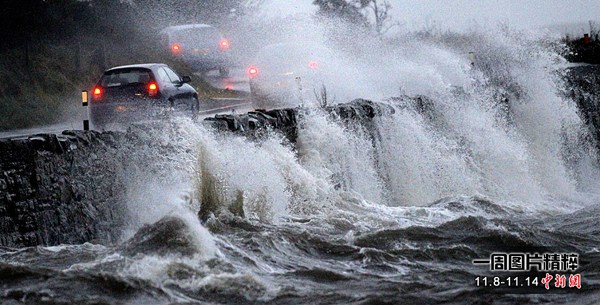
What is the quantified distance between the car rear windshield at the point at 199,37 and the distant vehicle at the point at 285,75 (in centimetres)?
1195

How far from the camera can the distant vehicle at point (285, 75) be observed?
21.6m

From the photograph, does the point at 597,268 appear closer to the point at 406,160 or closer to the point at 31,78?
the point at 406,160

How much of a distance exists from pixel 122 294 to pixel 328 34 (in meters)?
23.8

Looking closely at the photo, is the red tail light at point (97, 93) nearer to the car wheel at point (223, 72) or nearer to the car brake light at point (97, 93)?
the car brake light at point (97, 93)

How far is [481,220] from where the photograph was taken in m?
10.2

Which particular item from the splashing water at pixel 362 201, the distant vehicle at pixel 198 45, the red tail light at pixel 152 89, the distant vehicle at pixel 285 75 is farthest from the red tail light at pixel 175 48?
the red tail light at pixel 152 89

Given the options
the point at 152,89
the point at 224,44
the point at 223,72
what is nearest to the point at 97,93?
the point at 152,89

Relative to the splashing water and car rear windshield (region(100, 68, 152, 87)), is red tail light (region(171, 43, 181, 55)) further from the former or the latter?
car rear windshield (region(100, 68, 152, 87))

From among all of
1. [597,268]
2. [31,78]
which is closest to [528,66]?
[31,78]

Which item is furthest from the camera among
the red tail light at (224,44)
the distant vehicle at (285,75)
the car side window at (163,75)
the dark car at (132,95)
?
the red tail light at (224,44)

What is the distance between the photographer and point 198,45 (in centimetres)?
3544

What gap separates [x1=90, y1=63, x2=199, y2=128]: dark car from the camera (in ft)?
A: 53.9

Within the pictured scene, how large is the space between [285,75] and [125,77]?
5.63m

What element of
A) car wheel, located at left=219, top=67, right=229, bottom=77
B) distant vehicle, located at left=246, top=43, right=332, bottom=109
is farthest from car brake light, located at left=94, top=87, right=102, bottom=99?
car wheel, located at left=219, top=67, right=229, bottom=77
